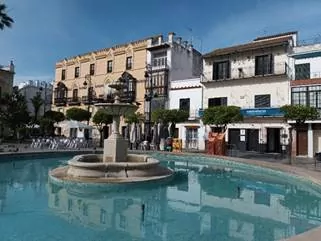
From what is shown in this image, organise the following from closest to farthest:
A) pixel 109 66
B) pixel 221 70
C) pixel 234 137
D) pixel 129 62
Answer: pixel 234 137
pixel 221 70
pixel 129 62
pixel 109 66

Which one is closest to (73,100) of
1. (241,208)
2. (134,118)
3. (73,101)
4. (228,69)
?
(73,101)

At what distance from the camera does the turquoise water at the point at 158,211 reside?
23.0 feet

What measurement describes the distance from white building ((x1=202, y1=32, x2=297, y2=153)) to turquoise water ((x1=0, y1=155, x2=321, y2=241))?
58.0 ft

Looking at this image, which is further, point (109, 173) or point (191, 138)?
point (191, 138)

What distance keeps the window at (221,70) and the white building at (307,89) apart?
245 inches

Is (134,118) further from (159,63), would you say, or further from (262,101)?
(262,101)

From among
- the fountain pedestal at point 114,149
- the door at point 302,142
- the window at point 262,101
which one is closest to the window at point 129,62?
the window at point 262,101

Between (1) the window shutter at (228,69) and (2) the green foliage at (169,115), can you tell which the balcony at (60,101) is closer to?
(2) the green foliage at (169,115)

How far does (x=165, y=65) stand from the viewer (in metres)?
38.9

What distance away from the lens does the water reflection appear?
727 centimetres

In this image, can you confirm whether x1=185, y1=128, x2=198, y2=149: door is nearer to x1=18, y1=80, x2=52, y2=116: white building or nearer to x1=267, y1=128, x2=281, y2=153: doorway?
x1=267, y1=128, x2=281, y2=153: doorway

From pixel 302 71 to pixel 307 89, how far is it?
5.43ft

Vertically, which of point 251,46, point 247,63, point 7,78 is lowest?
point 7,78

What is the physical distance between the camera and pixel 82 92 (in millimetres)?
48250
